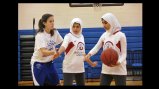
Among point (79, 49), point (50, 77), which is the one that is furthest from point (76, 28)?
point (50, 77)

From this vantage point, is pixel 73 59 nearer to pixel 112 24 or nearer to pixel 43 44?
pixel 43 44

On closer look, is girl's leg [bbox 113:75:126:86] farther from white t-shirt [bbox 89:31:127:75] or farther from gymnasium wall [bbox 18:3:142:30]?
gymnasium wall [bbox 18:3:142:30]

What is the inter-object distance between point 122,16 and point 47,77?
12.6 ft

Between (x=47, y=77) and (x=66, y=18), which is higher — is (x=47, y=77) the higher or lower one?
the lower one

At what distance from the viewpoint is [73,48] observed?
179 inches

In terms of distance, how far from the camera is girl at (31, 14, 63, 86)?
4340 millimetres

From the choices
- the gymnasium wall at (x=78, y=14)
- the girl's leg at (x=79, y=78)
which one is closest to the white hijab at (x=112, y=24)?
the girl's leg at (x=79, y=78)

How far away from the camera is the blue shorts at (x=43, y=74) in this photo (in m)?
4.33

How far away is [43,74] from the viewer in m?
4.33

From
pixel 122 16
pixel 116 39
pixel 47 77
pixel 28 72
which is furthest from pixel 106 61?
pixel 122 16

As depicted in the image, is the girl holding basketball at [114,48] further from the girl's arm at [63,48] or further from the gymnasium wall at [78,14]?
the gymnasium wall at [78,14]

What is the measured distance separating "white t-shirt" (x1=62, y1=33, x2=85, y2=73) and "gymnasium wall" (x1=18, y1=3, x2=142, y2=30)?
307 centimetres

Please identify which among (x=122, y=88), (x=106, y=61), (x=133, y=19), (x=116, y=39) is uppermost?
(x=133, y=19)

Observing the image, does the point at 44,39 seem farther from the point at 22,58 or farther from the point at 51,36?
the point at 22,58
